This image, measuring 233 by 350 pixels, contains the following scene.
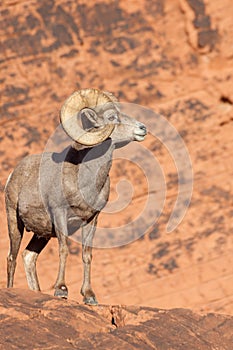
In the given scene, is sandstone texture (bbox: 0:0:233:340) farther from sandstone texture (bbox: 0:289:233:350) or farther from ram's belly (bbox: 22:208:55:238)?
sandstone texture (bbox: 0:289:233:350)

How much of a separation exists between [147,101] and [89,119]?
7.62 meters

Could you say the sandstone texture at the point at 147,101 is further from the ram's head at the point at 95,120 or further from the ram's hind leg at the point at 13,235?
the ram's head at the point at 95,120

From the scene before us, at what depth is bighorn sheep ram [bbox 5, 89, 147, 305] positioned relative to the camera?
33.5 ft

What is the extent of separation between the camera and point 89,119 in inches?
406

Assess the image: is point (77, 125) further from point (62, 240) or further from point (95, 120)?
point (62, 240)

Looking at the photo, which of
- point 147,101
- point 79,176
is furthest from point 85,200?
point 147,101

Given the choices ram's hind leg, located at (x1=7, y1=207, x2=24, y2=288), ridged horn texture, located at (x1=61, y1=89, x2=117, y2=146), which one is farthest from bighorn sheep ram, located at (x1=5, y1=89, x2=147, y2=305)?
ram's hind leg, located at (x1=7, y1=207, x2=24, y2=288)

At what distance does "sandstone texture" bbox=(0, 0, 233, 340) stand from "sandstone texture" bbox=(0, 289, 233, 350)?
725cm

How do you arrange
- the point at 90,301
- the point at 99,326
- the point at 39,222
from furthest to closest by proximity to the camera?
the point at 39,222 < the point at 90,301 < the point at 99,326

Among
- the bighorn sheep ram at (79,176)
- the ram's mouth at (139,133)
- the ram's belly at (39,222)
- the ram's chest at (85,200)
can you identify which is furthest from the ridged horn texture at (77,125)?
the ram's belly at (39,222)

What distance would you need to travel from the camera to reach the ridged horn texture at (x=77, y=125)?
10.2m

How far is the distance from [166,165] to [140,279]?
2025 mm

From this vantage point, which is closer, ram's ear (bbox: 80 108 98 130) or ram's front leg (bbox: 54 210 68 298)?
ram's front leg (bbox: 54 210 68 298)

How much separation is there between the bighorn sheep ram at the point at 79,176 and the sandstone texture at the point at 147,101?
6357mm
